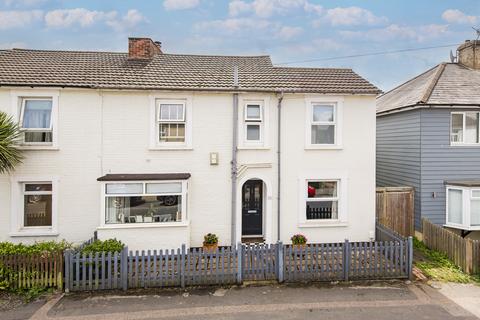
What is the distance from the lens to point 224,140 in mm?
11758

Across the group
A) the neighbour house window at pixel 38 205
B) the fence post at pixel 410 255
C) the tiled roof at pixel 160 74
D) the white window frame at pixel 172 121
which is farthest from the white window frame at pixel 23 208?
the fence post at pixel 410 255

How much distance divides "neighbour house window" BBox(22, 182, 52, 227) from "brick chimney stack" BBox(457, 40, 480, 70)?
19971mm

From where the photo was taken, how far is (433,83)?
14.1 metres

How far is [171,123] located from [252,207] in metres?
4.50

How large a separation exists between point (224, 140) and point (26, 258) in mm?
6911

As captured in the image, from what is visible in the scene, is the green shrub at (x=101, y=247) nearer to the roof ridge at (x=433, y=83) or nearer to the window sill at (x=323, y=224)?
the window sill at (x=323, y=224)

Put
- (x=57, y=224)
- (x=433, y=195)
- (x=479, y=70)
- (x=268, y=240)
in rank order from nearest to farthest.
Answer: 1. (x=57, y=224)
2. (x=268, y=240)
3. (x=433, y=195)
4. (x=479, y=70)

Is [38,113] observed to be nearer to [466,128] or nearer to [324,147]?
[324,147]

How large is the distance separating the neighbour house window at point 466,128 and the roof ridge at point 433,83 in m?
1.33

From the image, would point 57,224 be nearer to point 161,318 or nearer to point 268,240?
point 161,318

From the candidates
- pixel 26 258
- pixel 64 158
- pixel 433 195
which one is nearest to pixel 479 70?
pixel 433 195

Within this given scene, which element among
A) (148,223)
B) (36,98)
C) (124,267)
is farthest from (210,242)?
(36,98)

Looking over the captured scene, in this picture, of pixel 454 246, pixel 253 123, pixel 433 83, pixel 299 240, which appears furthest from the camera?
pixel 433 83

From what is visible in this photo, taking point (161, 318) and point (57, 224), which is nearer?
point (161, 318)
